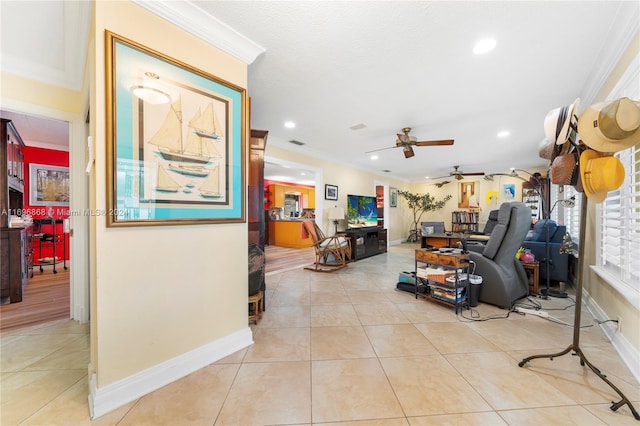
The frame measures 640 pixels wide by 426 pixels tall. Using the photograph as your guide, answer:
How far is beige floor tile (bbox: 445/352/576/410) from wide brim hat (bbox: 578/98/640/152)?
1386 millimetres

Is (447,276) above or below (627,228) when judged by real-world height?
below

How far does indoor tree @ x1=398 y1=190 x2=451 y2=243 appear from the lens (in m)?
8.25

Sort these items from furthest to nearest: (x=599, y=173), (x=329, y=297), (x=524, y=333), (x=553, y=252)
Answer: (x=553, y=252) → (x=329, y=297) → (x=524, y=333) → (x=599, y=173)

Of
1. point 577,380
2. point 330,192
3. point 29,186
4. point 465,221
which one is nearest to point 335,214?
point 330,192

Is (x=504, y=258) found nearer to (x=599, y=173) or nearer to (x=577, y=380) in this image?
(x=577, y=380)

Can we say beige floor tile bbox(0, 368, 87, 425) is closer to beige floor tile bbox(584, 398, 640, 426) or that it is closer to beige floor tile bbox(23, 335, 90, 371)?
beige floor tile bbox(23, 335, 90, 371)

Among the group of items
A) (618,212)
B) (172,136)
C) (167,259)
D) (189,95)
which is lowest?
(167,259)

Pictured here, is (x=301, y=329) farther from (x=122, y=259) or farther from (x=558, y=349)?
(x=558, y=349)

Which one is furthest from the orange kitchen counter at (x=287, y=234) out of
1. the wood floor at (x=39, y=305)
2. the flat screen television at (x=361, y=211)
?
the wood floor at (x=39, y=305)

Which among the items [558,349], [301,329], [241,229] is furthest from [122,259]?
[558,349]

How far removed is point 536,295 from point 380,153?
11.3 feet

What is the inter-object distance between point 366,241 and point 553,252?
3131 millimetres

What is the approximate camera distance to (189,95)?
153 cm

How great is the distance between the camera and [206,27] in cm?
158
